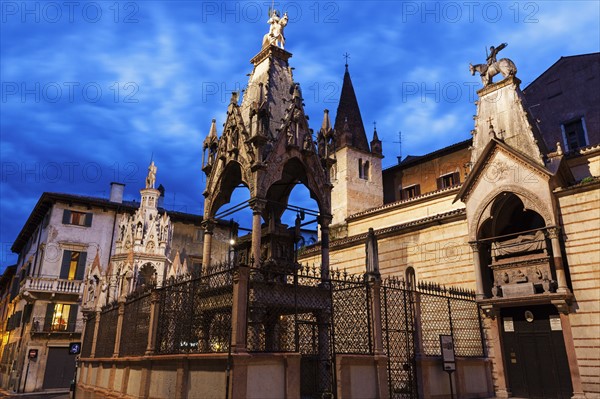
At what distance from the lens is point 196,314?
11211 mm

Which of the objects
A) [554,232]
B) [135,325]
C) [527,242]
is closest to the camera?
[135,325]

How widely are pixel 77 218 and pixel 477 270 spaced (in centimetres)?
3403

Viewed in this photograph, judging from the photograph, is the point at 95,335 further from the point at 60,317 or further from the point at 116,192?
the point at 116,192

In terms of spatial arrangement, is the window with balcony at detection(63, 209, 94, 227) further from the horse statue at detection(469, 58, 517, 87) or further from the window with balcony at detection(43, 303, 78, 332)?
the horse statue at detection(469, 58, 517, 87)

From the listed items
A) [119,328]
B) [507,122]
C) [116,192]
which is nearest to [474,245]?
[507,122]

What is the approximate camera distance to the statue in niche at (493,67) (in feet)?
66.0

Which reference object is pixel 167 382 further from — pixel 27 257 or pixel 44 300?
pixel 27 257

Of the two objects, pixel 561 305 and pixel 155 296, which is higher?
pixel 561 305

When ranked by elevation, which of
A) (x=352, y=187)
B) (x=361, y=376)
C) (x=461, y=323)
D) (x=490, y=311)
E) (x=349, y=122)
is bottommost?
(x=361, y=376)

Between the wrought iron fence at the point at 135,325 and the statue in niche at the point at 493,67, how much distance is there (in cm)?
1727

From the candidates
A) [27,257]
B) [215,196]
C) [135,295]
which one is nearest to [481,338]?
[215,196]

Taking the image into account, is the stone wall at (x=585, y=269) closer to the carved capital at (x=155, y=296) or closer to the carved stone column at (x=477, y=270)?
the carved stone column at (x=477, y=270)

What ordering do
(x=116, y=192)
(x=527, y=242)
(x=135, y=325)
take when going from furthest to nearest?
(x=116, y=192) < (x=527, y=242) < (x=135, y=325)

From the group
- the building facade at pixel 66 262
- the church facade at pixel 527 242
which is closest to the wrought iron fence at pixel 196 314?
the church facade at pixel 527 242
